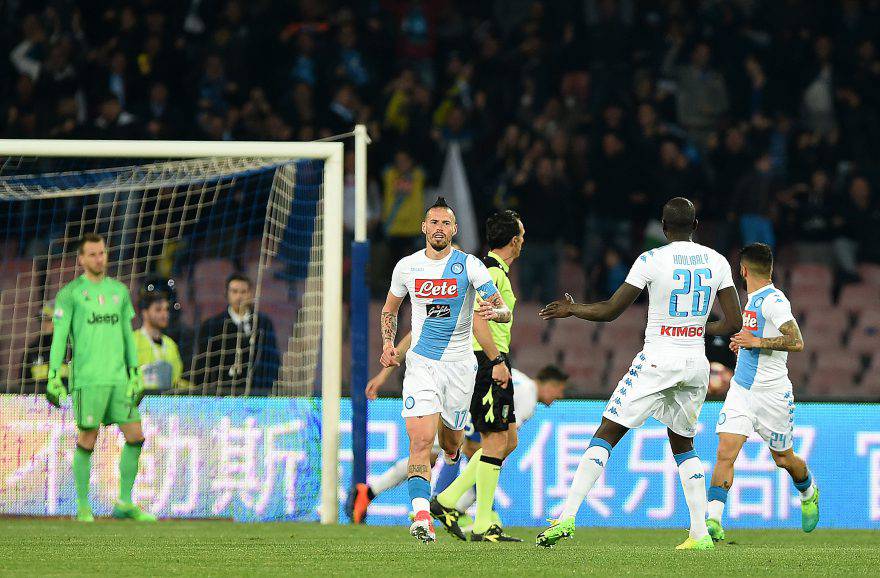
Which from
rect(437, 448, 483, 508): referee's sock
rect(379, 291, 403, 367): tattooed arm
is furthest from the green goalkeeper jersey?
rect(379, 291, 403, 367): tattooed arm

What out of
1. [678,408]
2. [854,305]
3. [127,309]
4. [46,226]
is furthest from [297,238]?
[854,305]

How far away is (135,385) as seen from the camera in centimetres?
1209

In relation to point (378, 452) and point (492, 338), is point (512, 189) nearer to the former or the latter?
point (378, 452)

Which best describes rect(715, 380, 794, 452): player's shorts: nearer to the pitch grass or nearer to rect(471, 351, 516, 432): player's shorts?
the pitch grass

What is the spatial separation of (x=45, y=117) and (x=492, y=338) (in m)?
9.77

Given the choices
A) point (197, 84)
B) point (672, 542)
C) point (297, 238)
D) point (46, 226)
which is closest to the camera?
point (672, 542)

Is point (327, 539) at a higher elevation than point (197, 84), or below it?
below

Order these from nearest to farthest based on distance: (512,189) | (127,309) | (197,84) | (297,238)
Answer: (127,309) → (297,238) → (512,189) → (197,84)

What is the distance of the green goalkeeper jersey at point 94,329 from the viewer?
1206 centimetres

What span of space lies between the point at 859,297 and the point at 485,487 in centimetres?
866

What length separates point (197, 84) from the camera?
1812 cm

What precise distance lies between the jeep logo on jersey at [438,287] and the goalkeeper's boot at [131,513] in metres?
4.04

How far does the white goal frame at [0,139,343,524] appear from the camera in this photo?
1184 cm

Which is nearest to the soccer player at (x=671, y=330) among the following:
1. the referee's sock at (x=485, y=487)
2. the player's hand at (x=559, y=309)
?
the player's hand at (x=559, y=309)
